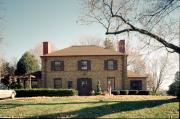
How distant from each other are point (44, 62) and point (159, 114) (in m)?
33.9

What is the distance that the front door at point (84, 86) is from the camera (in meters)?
51.2

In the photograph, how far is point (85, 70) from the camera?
51.9 m

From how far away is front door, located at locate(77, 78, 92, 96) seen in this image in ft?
168

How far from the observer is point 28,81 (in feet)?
171

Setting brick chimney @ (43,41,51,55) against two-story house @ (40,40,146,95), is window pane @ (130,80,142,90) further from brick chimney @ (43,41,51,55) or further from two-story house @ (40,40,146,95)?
brick chimney @ (43,41,51,55)

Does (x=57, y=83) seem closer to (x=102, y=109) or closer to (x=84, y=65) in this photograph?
(x=84, y=65)

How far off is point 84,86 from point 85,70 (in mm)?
2345

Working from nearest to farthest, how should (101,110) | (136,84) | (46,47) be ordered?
1. (101,110)
2. (136,84)
3. (46,47)

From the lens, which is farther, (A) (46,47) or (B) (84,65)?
(A) (46,47)

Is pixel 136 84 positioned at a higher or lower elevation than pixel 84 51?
lower

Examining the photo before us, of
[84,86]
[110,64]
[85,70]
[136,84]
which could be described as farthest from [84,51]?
[136,84]

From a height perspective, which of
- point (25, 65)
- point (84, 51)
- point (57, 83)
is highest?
point (84, 51)

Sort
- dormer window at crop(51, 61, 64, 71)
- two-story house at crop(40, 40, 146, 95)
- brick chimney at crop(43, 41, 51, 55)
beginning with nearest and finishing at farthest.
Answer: two-story house at crop(40, 40, 146, 95)
dormer window at crop(51, 61, 64, 71)
brick chimney at crop(43, 41, 51, 55)

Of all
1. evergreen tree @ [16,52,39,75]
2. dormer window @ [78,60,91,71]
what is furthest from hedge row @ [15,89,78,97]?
evergreen tree @ [16,52,39,75]
